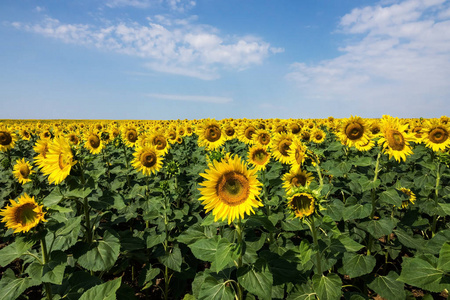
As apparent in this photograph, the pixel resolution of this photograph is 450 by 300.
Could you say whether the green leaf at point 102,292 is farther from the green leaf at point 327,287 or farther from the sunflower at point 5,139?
the sunflower at point 5,139

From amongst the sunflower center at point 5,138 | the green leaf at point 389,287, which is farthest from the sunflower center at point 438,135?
the sunflower center at point 5,138

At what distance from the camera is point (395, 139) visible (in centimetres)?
401

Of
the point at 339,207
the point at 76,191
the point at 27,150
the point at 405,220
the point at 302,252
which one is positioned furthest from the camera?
the point at 27,150

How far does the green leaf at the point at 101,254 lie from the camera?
2873mm

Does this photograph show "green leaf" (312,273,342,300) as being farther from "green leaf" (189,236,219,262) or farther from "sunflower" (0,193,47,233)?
"sunflower" (0,193,47,233)

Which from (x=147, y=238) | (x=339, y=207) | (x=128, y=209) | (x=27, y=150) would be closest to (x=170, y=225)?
(x=147, y=238)

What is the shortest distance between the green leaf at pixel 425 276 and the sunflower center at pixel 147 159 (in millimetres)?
4805

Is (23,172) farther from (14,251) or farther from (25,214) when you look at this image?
(25,214)

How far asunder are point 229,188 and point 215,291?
1.07 metres

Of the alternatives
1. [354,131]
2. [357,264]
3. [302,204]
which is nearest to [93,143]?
[302,204]

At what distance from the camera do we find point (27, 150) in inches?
420

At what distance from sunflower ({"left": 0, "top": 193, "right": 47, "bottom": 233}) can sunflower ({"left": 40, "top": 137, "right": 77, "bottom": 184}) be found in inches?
17.2

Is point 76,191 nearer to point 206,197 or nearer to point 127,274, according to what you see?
point 206,197

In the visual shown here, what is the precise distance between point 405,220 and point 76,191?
5.25 m
